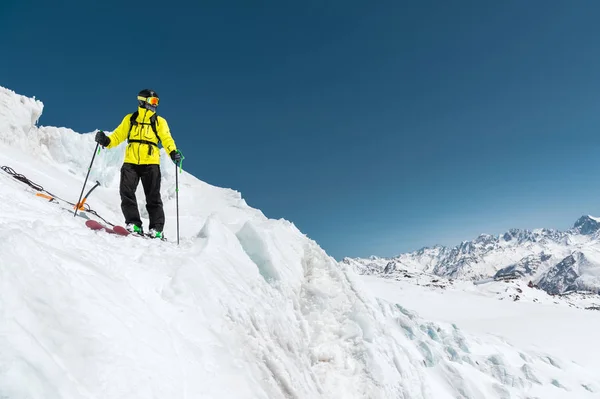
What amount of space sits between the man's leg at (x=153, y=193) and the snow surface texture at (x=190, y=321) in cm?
134

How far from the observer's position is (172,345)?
344 cm

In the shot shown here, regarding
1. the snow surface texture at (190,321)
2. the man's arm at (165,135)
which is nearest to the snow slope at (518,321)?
the snow surface texture at (190,321)

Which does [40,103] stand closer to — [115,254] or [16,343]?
[115,254]

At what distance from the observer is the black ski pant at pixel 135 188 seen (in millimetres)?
7562

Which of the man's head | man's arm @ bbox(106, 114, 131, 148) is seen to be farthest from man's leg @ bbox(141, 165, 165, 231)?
the man's head

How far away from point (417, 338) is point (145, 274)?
9.74m

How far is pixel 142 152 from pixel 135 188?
0.83 meters

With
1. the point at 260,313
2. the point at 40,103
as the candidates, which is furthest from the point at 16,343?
the point at 40,103

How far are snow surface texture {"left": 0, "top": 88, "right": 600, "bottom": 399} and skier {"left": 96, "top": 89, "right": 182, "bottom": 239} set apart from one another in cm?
126

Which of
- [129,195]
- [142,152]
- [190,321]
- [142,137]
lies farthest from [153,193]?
[190,321]

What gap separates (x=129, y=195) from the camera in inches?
299

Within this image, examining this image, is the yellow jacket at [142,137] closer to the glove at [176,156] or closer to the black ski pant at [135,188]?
the black ski pant at [135,188]

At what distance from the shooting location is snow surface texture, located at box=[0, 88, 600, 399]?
2.60 m

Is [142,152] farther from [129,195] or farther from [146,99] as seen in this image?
[146,99]
